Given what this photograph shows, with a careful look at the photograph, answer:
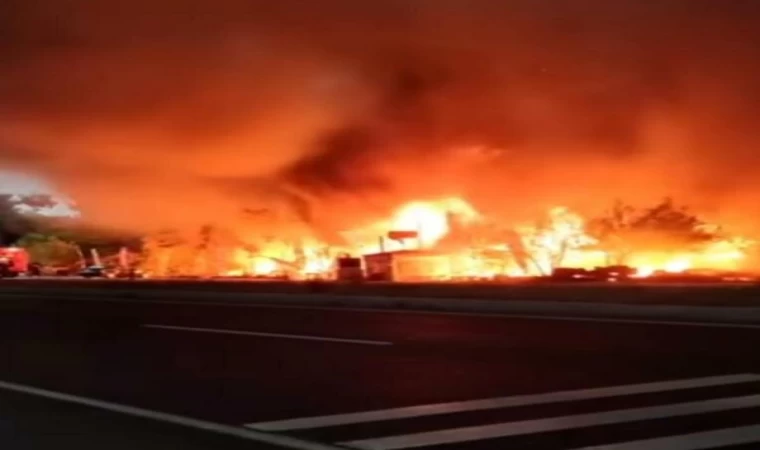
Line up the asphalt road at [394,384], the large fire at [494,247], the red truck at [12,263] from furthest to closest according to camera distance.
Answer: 1. the red truck at [12,263]
2. the large fire at [494,247]
3. the asphalt road at [394,384]

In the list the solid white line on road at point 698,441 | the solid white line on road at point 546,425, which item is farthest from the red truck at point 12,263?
the solid white line on road at point 698,441

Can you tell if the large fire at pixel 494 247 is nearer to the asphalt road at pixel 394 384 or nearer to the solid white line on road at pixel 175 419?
the asphalt road at pixel 394 384

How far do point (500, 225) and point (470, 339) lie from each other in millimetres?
26119

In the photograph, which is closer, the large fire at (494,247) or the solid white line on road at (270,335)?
the solid white line on road at (270,335)

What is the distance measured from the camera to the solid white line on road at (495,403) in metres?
8.19

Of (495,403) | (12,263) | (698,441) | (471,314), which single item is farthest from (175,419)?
(12,263)

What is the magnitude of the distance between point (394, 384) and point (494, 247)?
95.9 feet

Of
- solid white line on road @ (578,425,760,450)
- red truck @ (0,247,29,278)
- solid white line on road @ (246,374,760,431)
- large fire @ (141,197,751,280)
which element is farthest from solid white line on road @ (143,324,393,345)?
red truck @ (0,247,29,278)

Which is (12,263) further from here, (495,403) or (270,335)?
(495,403)

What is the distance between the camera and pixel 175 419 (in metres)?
8.51

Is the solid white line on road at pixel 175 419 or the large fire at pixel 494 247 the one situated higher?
the large fire at pixel 494 247

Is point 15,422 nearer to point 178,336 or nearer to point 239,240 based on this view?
point 178,336

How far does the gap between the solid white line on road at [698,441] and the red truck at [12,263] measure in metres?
35.7

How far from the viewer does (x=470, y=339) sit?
43.0 feet
